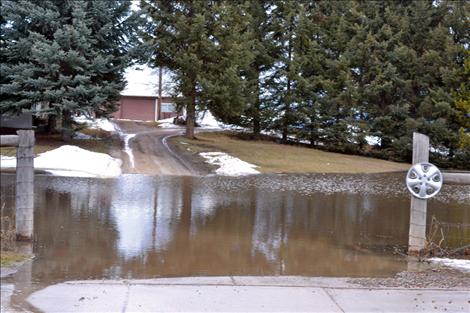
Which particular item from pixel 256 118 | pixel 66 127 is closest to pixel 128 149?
pixel 66 127

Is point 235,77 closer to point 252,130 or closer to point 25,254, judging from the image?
point 252,130

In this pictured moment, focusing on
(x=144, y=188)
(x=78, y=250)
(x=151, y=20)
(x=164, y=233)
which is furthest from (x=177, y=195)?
(x=151, y=20)

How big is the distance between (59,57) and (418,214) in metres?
17.6

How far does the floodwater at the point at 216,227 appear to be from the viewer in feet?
27.6

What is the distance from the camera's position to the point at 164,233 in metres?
10.9

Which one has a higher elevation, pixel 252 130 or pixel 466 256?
pixel 252 130

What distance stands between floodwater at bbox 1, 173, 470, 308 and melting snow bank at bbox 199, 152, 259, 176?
225cm

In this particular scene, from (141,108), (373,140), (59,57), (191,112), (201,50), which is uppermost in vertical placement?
(201,50)

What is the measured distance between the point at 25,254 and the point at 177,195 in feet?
27.4

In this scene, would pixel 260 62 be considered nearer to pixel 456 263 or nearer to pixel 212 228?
pixel 212 228

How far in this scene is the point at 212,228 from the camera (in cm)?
1175

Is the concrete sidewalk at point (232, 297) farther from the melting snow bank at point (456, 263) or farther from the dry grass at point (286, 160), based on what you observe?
the dry grass at point (286, 160)

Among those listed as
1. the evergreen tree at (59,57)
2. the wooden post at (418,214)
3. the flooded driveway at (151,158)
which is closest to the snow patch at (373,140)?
the flooded driveway at (151,158)

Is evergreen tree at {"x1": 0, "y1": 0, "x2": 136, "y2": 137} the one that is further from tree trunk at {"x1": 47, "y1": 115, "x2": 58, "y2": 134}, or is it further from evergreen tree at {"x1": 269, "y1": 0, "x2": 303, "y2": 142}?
evergreen tree at {"x1": 269, "y1": 0, "x2": 303, "y2": 142}
